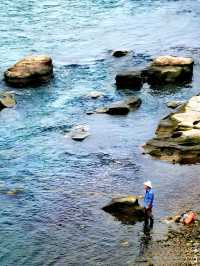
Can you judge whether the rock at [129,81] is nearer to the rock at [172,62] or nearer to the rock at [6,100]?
the rock at [172,62]

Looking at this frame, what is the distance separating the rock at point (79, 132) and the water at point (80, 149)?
44cm

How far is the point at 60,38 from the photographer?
2338 inches

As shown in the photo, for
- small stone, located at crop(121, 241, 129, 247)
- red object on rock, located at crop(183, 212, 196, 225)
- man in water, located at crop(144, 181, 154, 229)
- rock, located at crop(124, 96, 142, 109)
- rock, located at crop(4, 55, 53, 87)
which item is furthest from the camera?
rock, located at crop(4, 55, 53, 87)

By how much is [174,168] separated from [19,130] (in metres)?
11.7

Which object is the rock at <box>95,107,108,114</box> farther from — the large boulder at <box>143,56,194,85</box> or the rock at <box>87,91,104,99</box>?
the large boulder at <box>143,56,194,85</box>

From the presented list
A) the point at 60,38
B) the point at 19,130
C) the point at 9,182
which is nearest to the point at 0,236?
the point at 9,182

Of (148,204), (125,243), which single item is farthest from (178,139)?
(125,243)

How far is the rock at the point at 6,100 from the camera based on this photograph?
40938 mm

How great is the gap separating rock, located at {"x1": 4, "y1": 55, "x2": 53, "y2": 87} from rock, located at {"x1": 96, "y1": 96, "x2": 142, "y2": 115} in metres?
8.41

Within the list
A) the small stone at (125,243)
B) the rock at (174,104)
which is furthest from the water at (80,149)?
the rock at (174,104)

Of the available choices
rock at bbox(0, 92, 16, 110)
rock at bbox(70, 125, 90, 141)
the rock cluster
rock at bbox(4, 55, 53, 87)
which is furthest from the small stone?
rock at bbox(4, 55, 53, 87)

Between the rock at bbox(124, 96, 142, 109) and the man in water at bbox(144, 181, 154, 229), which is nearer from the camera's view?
the man in water at bbox(144, 181, 154, 229)

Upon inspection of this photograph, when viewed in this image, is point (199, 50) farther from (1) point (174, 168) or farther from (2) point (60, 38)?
(1) point (174, 168)

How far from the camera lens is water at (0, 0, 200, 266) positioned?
23.9 metres
